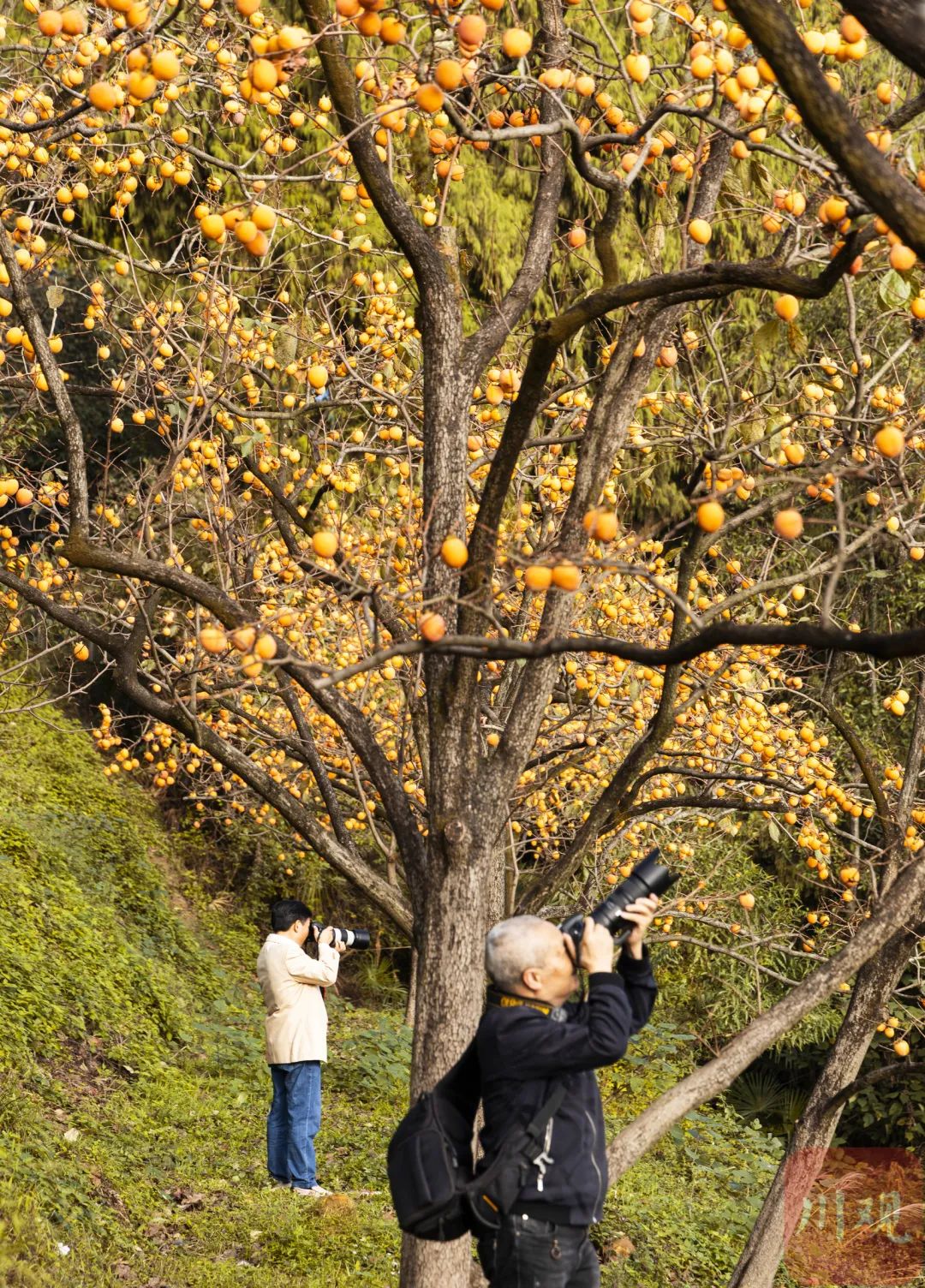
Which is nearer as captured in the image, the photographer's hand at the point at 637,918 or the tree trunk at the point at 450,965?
the photographer's hand at the point at 637,918

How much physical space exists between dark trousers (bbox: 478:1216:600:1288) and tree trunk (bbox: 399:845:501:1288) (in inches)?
31.1

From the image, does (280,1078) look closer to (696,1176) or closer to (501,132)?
(696,1176)

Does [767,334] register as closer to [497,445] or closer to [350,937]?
[497,445]

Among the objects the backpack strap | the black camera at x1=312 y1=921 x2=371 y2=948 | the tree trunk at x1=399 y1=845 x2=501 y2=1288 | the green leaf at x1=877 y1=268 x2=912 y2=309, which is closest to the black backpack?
the backpack strap

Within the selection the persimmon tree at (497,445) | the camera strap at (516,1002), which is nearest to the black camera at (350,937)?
the persimmon tree at (497,445)

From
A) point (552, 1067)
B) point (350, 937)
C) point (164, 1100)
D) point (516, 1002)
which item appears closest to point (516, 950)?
point (516, 1002)

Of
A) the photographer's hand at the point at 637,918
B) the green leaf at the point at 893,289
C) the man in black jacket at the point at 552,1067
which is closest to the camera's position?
the man in black jacket at the point at 552,1067

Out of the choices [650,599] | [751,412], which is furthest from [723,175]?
[650,599]

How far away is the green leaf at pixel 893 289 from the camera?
288 cm

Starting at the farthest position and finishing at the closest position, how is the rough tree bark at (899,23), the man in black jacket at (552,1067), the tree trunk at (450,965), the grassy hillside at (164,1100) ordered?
the grassy hillside at (164,1100)
the tree trunk at (450,965)
the man in black jacket at (552,1067)
the rough tree bark at (899,23)

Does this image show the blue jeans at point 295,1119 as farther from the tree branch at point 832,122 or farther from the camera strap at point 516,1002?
the tree branch at point 832,122

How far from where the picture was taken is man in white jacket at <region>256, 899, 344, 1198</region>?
18.0 feet

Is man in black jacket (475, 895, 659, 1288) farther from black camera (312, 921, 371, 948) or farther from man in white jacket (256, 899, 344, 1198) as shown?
man in white jacket (256, 899, 344, 1198)

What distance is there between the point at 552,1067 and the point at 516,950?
0.80 feet
